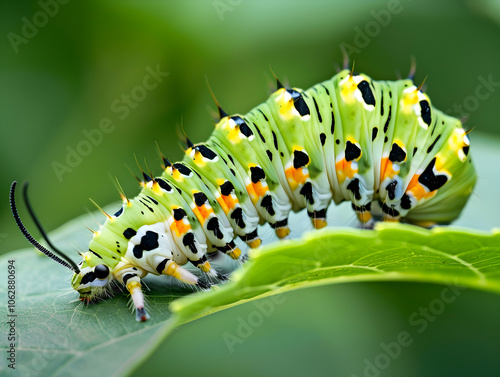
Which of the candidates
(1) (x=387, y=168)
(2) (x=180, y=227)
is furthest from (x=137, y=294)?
(1) (x=387, y=168)

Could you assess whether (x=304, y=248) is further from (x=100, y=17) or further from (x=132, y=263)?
(x=100, y=17)

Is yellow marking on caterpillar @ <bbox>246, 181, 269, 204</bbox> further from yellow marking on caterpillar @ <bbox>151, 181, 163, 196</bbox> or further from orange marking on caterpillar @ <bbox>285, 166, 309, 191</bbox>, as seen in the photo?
yellow marking on caterpillar @ <bbox>151, 181, 163, 196</bbox>

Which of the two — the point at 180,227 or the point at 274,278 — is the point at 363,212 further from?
the point at 274,278

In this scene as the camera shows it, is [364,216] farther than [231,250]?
Yes

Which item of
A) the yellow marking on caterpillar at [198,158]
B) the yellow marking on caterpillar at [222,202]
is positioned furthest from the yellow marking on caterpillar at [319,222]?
the yellow marking on caterpillar at [198,158]

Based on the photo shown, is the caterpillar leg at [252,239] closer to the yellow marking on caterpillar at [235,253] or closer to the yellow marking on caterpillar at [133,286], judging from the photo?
the yellow marking on caterpillar at [235,253]

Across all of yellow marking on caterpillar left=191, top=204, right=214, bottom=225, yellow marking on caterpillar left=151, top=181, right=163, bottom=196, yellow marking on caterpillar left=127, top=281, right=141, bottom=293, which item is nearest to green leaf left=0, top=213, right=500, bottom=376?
yellow marking on caterpillar left=127, top=281, right=141, bottom=293
